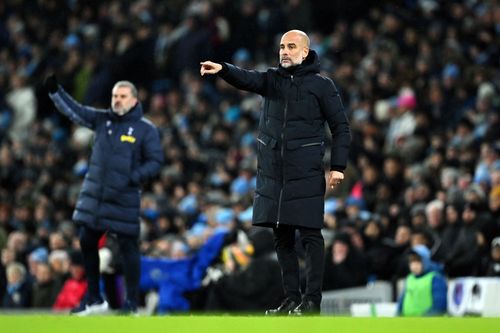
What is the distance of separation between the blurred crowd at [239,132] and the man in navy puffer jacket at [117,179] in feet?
7.67

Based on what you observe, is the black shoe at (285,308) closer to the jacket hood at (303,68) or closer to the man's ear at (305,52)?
the jacket hood at (303,68)

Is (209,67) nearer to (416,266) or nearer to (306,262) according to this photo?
→ (306,262)

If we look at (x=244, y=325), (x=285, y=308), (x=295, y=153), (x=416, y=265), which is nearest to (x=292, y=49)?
(x=295, y=153)

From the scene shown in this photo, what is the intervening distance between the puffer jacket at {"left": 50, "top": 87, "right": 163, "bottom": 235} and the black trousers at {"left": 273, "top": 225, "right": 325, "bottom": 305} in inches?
84.2

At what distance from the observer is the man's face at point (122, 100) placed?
11086 millimetres

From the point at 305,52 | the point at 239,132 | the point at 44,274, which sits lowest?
the point at 44,274

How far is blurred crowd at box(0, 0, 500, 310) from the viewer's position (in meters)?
14.7

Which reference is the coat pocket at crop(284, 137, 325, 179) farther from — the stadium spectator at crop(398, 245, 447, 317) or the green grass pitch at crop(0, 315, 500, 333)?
the stadium spectator at crop(398, 245, 447, 317)

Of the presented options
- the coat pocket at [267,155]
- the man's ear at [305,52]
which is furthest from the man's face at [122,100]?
the man's ear at [305,52]

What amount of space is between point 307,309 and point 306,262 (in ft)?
1.18

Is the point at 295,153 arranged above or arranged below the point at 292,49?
below

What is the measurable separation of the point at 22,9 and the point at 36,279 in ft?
37.2

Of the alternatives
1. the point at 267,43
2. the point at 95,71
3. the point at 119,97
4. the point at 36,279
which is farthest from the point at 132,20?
the point at 119,97

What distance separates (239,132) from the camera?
20.9m
